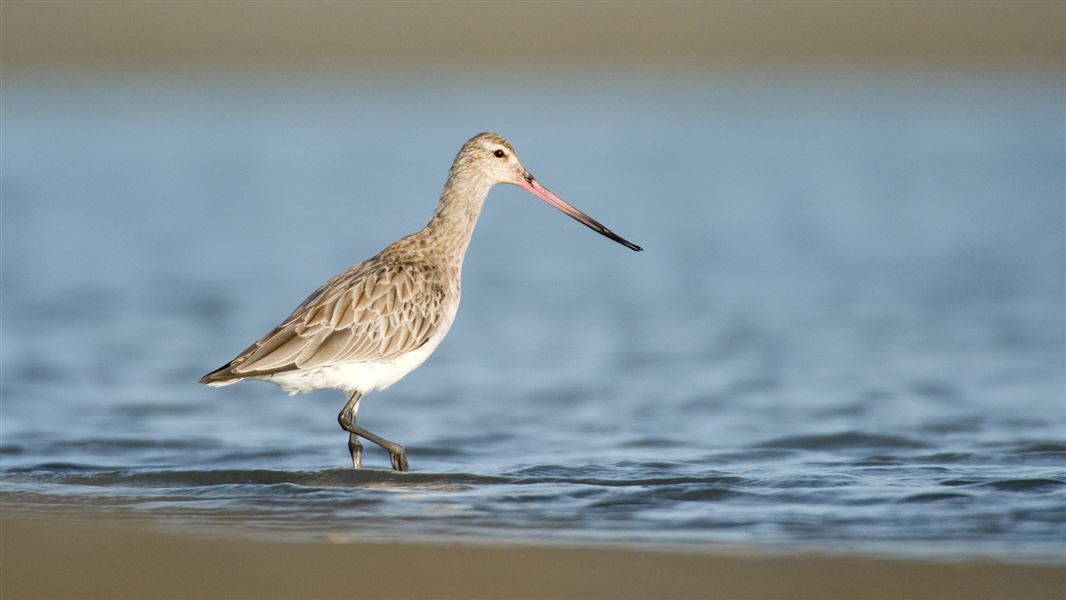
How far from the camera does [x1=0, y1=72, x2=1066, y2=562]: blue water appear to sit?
6742 mm

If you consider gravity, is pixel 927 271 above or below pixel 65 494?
above

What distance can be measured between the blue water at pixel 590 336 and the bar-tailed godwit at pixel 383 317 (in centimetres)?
51

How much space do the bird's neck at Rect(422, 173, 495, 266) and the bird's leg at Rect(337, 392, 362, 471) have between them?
95 cm

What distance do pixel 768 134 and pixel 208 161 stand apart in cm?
921

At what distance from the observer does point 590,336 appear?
11.7 m

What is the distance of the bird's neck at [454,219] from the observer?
26.3 feet

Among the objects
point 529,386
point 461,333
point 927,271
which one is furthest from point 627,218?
point 529,386

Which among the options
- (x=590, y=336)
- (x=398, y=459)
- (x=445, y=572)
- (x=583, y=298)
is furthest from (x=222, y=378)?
(x=583, y=298)

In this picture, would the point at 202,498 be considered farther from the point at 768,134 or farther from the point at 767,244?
the point at 768,134

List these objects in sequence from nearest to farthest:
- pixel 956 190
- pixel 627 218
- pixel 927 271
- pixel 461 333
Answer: pixel 461 333 → pixel 927 271 → pixel 627 218 → pixel 956 190

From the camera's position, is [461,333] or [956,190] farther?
[956,190]

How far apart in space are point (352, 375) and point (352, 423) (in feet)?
1.14

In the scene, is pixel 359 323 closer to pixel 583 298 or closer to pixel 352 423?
pixel 352 423

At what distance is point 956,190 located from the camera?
18.9 metres
